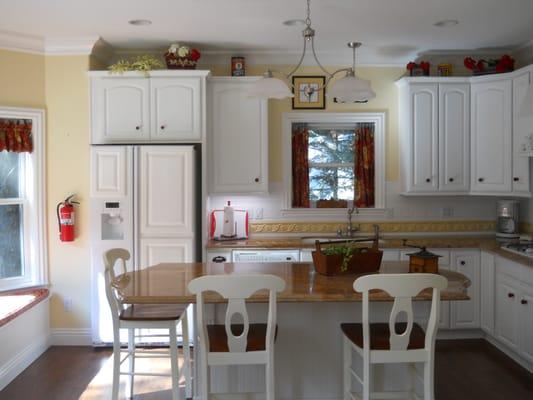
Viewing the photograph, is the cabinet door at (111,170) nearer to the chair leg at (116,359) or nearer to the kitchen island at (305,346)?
the kitchen island at (305,346)

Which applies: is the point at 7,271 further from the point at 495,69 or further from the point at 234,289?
the point at 495,69

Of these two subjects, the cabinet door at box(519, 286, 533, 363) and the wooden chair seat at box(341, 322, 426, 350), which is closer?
the wooden chair seat at box(341, 322, 426, 350)

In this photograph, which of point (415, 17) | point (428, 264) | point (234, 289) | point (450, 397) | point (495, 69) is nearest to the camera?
point (234, 289)

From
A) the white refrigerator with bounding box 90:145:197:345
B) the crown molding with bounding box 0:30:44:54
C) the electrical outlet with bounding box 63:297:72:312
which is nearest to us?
the crown molding with bounding box 0:30:44:54

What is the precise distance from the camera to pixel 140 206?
4383 millimetres

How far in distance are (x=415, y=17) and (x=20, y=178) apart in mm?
3432

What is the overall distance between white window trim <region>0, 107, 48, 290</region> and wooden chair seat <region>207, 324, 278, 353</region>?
7.76 ft

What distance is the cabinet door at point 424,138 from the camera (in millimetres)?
4773

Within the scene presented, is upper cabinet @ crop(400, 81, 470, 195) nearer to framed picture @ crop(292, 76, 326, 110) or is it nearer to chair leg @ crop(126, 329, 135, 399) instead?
framed picture @ crop(292, 76, 326, 110)

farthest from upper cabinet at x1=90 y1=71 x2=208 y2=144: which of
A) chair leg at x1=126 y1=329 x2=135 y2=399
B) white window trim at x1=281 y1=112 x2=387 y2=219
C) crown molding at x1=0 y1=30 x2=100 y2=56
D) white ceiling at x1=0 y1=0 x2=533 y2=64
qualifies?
chair leg at x1=126 y1=329 x2=135 y2=399

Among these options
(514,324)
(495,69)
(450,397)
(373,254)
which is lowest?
(450,397)

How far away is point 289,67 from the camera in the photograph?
5004 mm

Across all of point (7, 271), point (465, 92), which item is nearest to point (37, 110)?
point (7, 271)

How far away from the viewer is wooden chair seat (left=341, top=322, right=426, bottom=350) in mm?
2605
